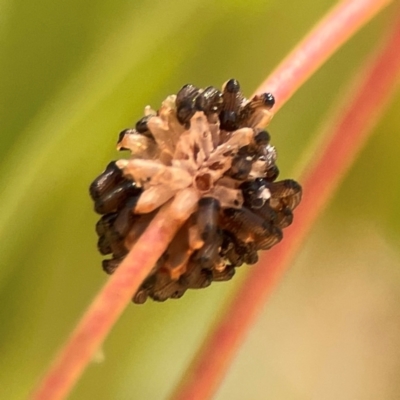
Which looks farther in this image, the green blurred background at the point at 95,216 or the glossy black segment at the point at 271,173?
the green blurred background at the point at 95,216

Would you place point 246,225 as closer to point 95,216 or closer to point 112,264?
point 112,264

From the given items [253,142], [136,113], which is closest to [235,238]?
[253,142]

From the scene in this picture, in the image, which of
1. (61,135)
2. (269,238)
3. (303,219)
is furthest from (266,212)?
(61,135)

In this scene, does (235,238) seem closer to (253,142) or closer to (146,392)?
(253,142)

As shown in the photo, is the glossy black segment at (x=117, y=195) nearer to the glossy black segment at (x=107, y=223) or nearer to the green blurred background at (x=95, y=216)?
the glossy black segment at (x=107, y=223)

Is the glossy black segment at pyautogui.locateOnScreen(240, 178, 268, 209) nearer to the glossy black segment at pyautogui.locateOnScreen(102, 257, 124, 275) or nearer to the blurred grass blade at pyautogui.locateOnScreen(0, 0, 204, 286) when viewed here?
the glossy black segment at pyautogui.locateOnScreen(102, 257, 124, 275)

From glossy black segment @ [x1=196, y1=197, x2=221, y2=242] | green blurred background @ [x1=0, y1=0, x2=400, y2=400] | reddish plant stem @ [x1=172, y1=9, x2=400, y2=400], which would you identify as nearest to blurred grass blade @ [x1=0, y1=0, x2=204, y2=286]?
green blurred background @ [x1=0, y1=0, x2=400, y2=400]

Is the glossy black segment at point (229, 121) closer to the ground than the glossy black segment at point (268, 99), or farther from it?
closer to the ground

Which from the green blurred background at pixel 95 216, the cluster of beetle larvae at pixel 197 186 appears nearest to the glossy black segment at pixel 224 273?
the cluster of beetle larvae at pixel 197 186
